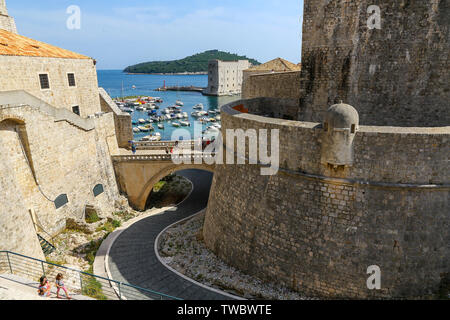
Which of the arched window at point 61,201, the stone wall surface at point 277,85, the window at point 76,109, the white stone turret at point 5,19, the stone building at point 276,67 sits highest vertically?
the white stone turret at point 5,19

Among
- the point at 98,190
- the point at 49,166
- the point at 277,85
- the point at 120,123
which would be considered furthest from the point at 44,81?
the point at 277,85

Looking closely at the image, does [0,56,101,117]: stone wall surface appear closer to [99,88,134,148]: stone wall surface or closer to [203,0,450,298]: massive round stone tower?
[99,88,134,148]: stone wall surface

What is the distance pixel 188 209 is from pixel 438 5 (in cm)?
1794

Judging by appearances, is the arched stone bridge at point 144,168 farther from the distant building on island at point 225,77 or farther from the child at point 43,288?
the distant building on island at point 225,77

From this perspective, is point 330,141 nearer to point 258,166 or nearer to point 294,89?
Answer: point 258,166

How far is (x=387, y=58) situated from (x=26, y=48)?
20010 millimetres

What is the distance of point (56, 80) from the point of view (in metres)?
20.2

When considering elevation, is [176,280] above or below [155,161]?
below

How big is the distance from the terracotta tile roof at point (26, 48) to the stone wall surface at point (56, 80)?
0.30 meters

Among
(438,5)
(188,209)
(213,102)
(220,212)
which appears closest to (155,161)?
(188,209)

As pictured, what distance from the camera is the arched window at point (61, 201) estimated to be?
17.1 m

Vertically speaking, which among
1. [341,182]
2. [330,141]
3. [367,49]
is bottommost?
[341,182]

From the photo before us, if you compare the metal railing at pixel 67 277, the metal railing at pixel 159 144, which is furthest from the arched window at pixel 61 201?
the metal railing at pixel 159 144
